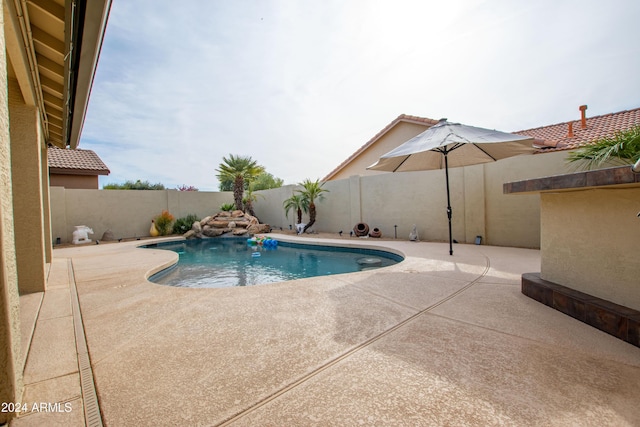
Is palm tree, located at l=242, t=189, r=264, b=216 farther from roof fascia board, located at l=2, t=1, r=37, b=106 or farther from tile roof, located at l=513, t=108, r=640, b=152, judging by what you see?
tile roof, located at l=513, t=108, r=640, b=152

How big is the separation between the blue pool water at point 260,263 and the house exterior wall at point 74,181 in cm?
1075

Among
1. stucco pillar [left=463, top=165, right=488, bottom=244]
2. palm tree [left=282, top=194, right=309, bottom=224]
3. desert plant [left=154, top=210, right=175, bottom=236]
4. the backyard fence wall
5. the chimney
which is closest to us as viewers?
the backyard fence wall

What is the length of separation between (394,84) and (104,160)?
20015 mm

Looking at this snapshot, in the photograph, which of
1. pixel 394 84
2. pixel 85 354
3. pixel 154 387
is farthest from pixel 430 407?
pixel 394 84

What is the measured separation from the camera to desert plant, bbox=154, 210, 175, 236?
14.6 m

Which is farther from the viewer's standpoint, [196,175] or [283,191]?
[196,175]

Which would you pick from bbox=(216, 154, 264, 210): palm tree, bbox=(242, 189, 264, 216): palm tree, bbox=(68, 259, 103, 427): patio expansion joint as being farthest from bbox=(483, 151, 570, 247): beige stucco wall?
bbox=(216, 154, 264, 210): palm tree

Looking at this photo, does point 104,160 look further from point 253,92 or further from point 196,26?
point 196,26

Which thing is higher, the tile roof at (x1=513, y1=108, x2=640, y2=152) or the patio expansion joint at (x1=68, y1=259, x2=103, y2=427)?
the tile roof at (x1=513, y1=108, x2=640, y2=152)

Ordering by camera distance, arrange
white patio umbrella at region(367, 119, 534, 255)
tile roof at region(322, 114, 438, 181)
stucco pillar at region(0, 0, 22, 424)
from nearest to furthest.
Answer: stucco pillar at region(0, 0, 22, 424), white patio umbrella at region(367, 119, 534, 255), tile roof at region(322, 114, 438, 181)

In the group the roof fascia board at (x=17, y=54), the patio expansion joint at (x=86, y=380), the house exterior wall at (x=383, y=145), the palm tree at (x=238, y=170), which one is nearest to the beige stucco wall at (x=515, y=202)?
the house exterior wall at (x=383, y=145)

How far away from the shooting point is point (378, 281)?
451 centimetres

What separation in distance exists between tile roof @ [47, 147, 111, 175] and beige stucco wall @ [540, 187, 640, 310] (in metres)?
22.0

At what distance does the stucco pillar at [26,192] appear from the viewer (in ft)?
13.3
